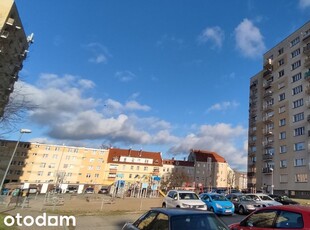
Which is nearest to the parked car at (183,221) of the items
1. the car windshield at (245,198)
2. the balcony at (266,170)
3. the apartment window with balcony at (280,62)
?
the car windshield at (245,198)

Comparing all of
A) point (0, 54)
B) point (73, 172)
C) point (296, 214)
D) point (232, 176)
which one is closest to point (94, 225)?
point (0, 54)

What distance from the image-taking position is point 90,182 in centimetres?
9156

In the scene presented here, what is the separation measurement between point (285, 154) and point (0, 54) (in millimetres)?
51604

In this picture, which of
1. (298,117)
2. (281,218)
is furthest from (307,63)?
(281,218)

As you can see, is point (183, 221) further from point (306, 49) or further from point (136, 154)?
point (136, 154)

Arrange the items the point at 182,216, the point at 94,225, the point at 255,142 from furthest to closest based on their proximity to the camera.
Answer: the point at 255,142 < the point at 94,225 < the point at 182,216

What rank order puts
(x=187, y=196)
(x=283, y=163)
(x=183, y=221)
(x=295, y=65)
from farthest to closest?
(x=295, y=65), (x=283, y=163), (x=187, y=196), (x=183, y=221)

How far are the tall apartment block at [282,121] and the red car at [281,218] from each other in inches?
1756

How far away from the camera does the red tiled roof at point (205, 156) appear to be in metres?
109

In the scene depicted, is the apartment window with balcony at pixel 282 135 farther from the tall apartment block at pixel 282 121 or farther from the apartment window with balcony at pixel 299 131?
the apartment window with balcony at pixel 299 131

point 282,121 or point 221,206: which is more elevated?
point 282,121

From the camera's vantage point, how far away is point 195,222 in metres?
6.18

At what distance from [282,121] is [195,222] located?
5561cm

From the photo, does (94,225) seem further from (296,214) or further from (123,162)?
(123,162)
